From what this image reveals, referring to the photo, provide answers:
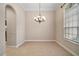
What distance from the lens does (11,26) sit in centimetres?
639

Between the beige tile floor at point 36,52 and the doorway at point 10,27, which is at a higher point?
the doorway at point 10,27

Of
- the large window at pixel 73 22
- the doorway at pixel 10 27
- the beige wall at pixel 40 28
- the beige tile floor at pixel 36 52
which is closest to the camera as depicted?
the large window at pixel 73 22

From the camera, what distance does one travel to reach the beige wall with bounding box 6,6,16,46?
630cm

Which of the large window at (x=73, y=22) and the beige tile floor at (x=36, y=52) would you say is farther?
the beige tile floor at (x=36, y=52)

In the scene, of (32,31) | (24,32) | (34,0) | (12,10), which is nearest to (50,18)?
(32,31)

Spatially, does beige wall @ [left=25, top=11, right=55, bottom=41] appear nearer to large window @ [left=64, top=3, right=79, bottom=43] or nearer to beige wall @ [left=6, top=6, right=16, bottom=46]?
beige wall @ [left=6, top=6, right=16, bottom=46]

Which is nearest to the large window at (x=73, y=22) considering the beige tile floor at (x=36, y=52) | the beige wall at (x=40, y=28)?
the beige tile floor at (x=36, y=52)

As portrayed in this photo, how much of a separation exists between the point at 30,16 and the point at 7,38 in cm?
310

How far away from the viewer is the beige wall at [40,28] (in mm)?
8414

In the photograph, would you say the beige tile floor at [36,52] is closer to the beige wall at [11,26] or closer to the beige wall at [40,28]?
the beige wall at [11,26]

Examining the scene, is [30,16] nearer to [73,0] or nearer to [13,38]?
[13,38]

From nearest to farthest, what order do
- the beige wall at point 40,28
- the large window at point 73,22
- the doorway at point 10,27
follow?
the large window at point 73,22 → the doorway at point 10,27 → the beige wall at point 40,28

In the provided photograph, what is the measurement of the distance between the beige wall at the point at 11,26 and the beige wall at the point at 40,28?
2166mm

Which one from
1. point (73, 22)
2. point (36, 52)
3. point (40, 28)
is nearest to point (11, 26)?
point (36, 52)
